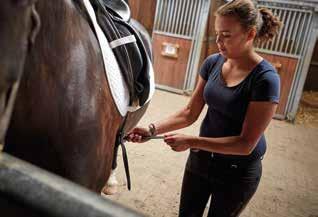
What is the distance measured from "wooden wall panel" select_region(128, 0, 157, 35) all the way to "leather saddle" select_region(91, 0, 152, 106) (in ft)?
15.1

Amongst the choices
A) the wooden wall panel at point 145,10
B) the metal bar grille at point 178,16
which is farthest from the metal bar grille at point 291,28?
the wooden wall panel at point 145,10

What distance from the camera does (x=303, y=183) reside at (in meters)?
2.81

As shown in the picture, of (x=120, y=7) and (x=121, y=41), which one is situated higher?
(x=120, y=7)

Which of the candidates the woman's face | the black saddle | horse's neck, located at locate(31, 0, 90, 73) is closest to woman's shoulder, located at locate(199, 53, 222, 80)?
the woman's face

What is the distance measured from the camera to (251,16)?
1.27 meters

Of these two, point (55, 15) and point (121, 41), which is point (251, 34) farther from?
point (55, 15)

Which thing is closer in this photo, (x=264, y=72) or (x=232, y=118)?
(x=264, y=72)

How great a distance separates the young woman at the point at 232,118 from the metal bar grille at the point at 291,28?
11.0 feet

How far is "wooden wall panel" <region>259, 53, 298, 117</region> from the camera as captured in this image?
4660 mm

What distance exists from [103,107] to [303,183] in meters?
2.41

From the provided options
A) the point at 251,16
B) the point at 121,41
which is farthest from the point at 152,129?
the point at 251,16

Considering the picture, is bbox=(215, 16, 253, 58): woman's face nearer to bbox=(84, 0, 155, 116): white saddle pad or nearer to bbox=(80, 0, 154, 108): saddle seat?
bbox=(80, 0, 154, 108): saddle seat

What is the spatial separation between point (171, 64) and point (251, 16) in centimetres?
403

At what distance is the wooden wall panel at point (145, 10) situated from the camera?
19.0 ft
